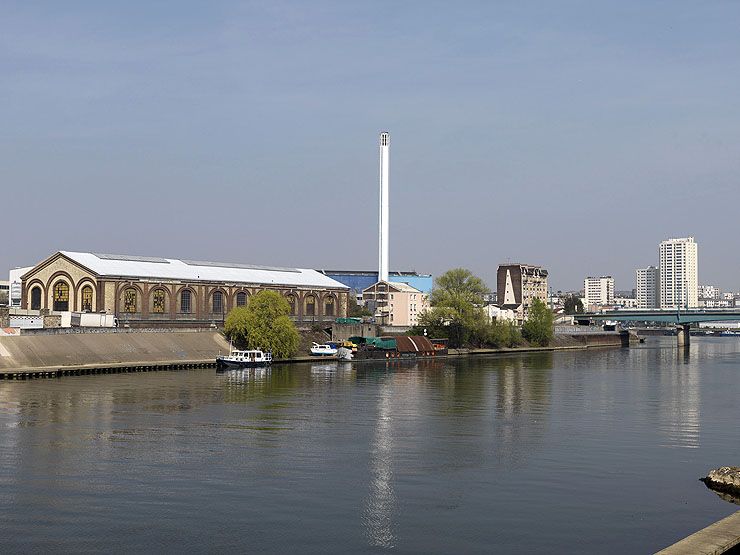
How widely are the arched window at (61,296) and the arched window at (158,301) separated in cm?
1063

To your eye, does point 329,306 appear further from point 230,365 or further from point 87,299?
point 230,365

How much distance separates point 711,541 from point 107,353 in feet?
256

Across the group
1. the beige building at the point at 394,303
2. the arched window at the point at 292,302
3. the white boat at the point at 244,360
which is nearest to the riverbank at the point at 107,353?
the white boat at the point at 244,360

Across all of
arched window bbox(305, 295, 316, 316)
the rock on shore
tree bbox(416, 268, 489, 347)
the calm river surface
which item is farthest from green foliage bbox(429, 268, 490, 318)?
the rock on shore

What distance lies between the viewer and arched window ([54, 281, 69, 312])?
115m

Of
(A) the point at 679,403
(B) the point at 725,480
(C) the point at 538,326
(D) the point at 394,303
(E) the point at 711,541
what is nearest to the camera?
(E) the point at 711,541

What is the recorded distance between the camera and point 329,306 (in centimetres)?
14400

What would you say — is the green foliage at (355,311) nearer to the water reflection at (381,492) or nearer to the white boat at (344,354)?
the white boat at (344,354)

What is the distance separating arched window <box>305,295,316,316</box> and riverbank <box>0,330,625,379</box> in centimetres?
2761

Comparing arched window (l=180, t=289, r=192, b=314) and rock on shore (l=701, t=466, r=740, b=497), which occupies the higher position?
arched window (l=180, t=289, r=192, b=314)

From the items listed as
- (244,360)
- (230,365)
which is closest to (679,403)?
(244,360)

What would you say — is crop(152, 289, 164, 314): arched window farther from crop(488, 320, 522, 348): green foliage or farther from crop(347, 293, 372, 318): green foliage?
crop(488, 320, 522, 348): green foliage

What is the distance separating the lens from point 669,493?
3291 centimetres

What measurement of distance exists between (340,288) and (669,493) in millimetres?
114049
